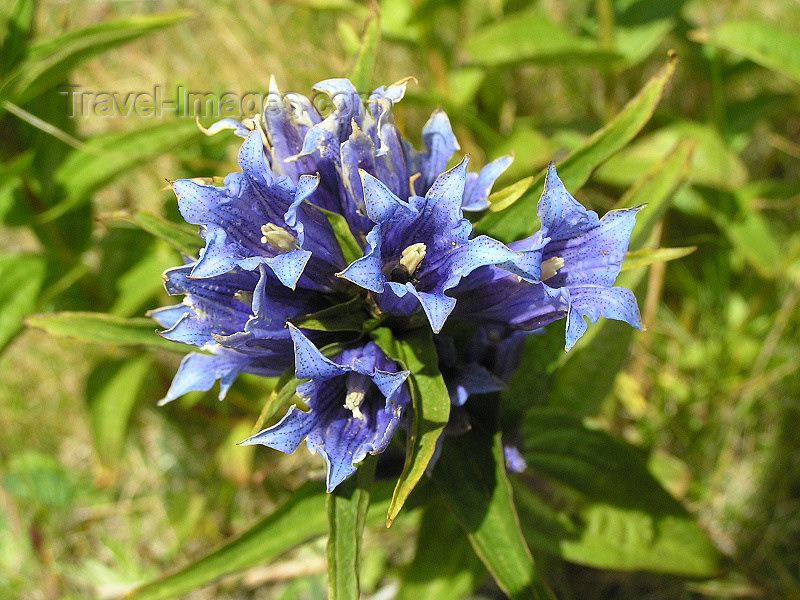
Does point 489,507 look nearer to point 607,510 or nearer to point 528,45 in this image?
point 607,510

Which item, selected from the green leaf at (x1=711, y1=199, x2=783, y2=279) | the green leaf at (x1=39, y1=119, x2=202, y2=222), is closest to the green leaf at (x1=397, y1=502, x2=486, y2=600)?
the green leaf at (x1=39, y1=119, x2=202, y2=222)

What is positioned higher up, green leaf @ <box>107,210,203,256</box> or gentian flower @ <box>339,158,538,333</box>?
gentian flower @ <box>339,158,538,333</box>

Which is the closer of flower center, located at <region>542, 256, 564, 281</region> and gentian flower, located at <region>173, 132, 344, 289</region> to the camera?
gentian flower, located at <region>173, 132, 344, 289</region>

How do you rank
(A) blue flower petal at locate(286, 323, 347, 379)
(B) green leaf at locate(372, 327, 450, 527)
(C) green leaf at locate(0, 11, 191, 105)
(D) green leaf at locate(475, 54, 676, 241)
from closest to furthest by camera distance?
(A) blue flower petal at locate(286, 323, 347, 379) < (B) green leaf at locate(372, 327, 450, 527) < (D) green leaf at locate(475, 54, 676, 241) < (C) green leaf at locate(0, 11, 191, 105)

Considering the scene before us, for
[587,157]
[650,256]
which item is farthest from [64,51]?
[650,256]

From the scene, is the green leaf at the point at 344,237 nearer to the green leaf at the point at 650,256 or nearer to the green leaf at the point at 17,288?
the green leaf at the point at 650,256

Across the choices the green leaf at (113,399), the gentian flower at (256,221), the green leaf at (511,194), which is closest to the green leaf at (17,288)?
the green leaf at (113,399)

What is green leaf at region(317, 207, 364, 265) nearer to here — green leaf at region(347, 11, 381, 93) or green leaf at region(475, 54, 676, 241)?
green leaf at region(475, 54, 676, 241)
